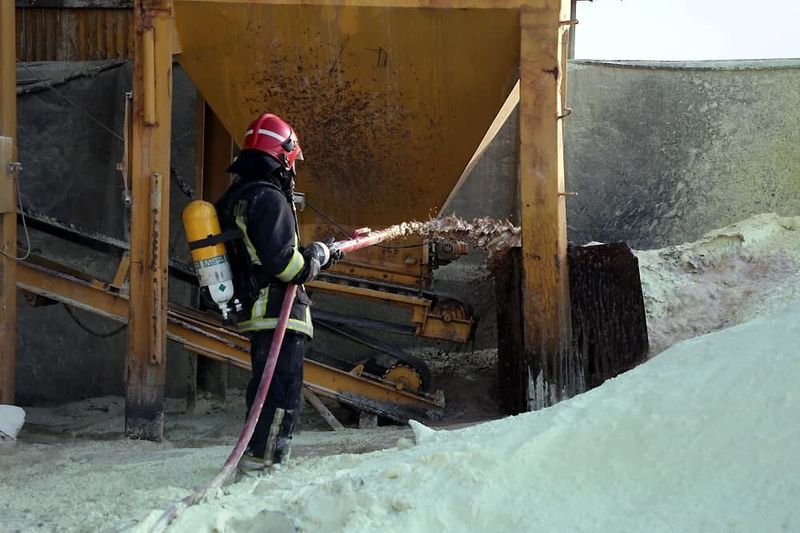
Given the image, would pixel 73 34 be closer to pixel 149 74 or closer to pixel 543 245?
pixel 149 74

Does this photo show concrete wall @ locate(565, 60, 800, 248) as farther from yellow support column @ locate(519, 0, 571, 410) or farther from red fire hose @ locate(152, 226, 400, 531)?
red fire hose @ locate(152, 226, 400, 531)

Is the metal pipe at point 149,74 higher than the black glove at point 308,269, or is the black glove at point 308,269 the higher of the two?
the metal pipe at point 149,74

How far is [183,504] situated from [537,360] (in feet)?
8.56

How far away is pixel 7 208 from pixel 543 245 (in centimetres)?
306

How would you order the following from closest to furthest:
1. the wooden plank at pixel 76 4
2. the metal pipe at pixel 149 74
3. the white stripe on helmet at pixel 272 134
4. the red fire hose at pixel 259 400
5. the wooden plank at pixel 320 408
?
the red fire hose at pixel 259 400 → the white stripe on helmet at pixel 272 134 → the metal pipe at pixel 149 74 → the wooden plank at pixel 320 408 → the wooden plank at pixel 76 4

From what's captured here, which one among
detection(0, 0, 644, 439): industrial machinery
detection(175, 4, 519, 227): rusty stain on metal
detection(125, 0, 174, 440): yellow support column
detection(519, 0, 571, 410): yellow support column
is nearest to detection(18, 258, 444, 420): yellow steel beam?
detection(0, 0, 644, 439): industrial machinery

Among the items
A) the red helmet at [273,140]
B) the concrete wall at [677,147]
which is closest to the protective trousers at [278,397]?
the red helmet at [273,140]

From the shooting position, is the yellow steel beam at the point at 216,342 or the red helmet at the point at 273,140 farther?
the yellow steel beam at the point at 216,342

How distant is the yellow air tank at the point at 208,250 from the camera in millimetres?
3801

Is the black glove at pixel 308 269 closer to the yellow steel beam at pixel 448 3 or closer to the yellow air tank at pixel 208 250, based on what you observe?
the yellow air tank at pixel 208 250

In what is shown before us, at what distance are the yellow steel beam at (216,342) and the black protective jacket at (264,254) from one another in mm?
1774

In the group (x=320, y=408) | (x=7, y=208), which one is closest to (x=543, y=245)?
(x=320, y=408)

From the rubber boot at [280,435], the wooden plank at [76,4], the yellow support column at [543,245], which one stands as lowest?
the rubber boot at [280,435]

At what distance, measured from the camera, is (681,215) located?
24.6 feet
